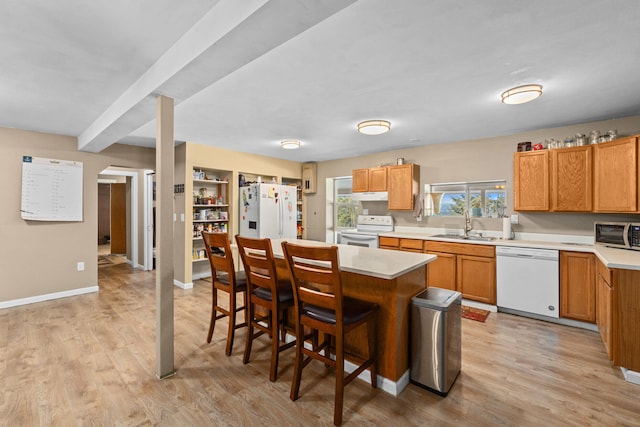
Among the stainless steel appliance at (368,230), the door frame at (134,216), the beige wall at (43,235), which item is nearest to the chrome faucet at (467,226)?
the stainless steel appliance at (368,230)

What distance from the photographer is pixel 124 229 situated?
797 centimetres

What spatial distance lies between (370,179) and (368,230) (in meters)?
1.00

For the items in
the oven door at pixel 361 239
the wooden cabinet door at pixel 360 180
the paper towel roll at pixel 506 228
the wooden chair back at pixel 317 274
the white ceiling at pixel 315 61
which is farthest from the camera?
the wooden cabinet door at pixel 360 180

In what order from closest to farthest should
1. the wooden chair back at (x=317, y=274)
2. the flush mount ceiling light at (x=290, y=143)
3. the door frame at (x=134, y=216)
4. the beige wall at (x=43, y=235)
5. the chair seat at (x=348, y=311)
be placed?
the wooden chair back at (x=317, y=274), the chair seat at (x=348, y=311), the beige wall at (x=43, y=235), the flush mount ceiling light at (x=290, y=143), the door frame at (x=134, y=216)

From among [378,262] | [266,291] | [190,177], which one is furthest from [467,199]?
[190,177]

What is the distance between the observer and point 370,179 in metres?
5.36

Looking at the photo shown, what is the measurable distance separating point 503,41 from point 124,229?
919 cm

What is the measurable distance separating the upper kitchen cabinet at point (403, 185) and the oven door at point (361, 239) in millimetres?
672

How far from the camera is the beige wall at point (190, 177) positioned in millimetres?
4703

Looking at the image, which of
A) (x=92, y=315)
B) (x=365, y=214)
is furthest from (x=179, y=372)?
(x=365, y=214)

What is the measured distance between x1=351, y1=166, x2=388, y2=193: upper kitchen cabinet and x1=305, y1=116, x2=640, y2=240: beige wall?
12.8 inches

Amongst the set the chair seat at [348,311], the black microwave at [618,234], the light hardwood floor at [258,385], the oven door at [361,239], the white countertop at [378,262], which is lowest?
the light hardwood floor at [258,385]

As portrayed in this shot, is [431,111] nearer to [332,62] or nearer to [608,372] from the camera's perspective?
[332,62]

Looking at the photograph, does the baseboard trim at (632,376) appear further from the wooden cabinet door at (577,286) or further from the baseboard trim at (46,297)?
the baseboard trim at (46,297)
